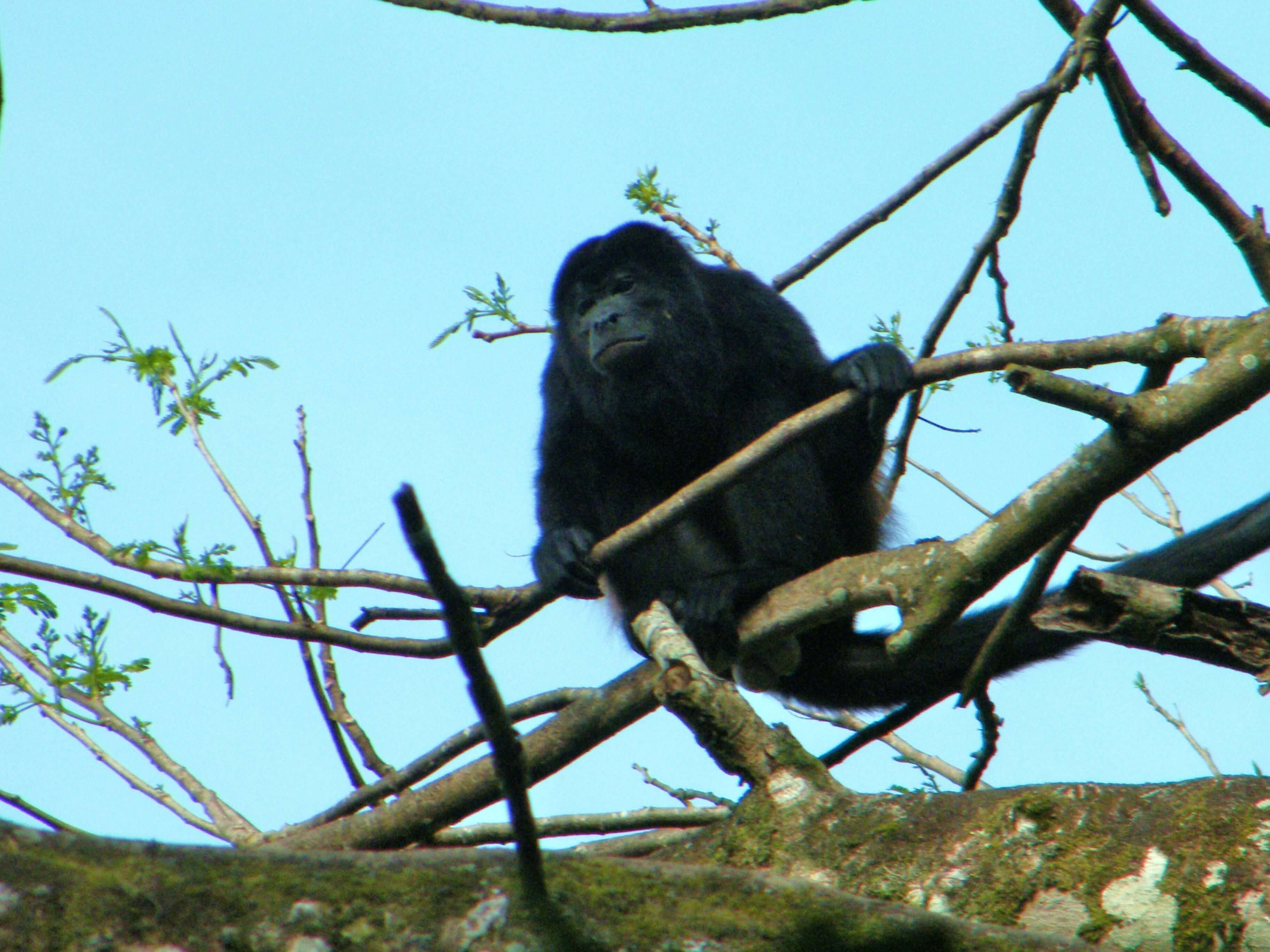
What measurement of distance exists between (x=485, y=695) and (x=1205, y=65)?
237 cm

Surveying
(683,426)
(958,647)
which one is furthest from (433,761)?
(683,426)

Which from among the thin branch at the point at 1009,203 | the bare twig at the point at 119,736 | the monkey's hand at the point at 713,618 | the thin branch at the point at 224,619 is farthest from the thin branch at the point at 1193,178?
the bare twig at the point at 119,736

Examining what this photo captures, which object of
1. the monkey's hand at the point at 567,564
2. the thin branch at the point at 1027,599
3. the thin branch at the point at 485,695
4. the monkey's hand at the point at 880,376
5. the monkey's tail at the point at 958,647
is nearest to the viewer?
the thin branch at the point at 485,695

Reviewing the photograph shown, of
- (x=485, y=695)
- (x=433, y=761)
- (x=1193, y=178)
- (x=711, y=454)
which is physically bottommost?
(x=485, y=695)

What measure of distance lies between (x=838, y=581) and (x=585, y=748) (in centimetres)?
70

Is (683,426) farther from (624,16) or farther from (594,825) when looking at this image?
(624,16)

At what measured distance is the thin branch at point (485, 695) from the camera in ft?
2.84

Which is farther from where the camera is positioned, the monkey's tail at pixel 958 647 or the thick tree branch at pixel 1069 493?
the monkey's tail at pixel 958 647

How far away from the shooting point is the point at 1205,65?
259cm

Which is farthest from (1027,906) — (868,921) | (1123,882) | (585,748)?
(585,748)

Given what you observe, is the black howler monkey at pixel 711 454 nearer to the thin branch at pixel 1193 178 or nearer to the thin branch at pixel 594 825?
the thin branch at pixel 594 825

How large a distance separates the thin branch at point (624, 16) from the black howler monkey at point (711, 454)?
1.27 m

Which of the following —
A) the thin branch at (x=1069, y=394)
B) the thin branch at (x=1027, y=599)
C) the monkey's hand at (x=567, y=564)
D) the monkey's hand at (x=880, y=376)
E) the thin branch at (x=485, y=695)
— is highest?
the monkey's hand at (x=880, y=376)

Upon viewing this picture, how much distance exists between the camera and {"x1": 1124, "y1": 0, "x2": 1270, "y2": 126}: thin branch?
2586mm
